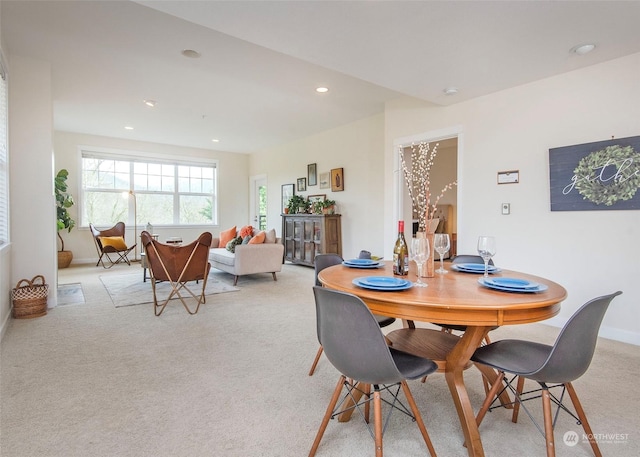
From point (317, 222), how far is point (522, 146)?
3.43 m

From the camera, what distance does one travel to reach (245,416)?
1770mm

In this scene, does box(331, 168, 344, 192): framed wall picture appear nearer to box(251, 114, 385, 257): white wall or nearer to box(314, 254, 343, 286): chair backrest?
box(251, 114, 385, 257): white wall

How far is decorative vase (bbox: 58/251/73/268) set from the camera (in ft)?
21.1

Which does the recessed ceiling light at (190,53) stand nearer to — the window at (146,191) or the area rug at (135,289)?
the area rug at (135,289)

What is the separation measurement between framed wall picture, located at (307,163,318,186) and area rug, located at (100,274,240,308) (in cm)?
273

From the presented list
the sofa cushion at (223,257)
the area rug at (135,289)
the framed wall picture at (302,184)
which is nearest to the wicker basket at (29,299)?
the area rug at (135,289)

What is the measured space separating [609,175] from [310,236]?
4.28 meters

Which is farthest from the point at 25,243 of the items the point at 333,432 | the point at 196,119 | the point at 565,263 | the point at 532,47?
the point at 565,263

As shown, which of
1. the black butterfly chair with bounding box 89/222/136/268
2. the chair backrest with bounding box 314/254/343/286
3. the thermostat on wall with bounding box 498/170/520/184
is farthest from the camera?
the black butterfly chair with bounding box 89/222/136/268

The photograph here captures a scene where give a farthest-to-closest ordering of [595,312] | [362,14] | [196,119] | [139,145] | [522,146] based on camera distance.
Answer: [139,145]
[196,119]
[522,146]
[362,14]
[595,312]

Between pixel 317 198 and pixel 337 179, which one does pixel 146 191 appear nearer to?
pixel 317 198

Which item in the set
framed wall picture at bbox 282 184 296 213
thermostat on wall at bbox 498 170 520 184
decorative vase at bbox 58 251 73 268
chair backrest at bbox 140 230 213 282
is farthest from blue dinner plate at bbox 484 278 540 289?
decorative vase at bbox 58 251 73 268

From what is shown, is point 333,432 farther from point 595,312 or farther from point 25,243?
point 25,243

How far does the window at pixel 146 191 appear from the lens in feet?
23.2
